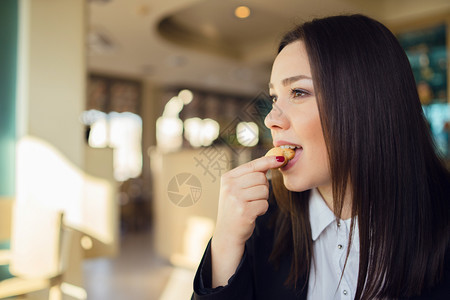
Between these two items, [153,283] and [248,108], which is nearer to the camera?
[248,108]

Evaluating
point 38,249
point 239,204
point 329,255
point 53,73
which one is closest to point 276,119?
point 239,204

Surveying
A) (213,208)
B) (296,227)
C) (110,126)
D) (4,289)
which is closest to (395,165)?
(296,227)

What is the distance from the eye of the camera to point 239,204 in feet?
2.54

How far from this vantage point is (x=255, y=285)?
94cm

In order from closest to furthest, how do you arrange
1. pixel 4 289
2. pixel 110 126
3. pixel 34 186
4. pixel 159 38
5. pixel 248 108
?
pixel 248 108, pixel 4 289, pixel 34 186, pixel 159 38, pixel 110 126

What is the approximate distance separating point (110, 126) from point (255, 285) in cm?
731

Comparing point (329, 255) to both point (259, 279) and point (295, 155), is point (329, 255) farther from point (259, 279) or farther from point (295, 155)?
point (295, 155)

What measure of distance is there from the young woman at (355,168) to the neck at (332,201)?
0.03 meters

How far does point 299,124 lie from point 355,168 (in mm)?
156

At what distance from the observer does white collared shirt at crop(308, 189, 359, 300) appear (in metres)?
0.86

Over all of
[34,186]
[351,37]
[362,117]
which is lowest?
[34,186]

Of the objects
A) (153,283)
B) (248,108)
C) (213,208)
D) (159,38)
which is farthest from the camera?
(159,38)

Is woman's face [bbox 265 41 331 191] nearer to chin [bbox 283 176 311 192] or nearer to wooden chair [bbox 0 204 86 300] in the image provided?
chin [bbox 283 176 311 192]

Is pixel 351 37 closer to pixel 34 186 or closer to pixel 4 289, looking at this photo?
pixel 4 289
